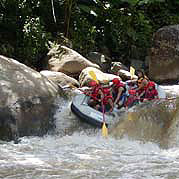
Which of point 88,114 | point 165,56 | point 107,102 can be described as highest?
point 165,56

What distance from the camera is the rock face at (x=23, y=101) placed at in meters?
5.56

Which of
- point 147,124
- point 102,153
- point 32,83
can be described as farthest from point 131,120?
point 32,83

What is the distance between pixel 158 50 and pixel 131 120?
5.15 metres

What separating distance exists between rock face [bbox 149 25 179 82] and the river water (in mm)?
4855

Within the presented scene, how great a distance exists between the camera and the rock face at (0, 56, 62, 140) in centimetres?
556

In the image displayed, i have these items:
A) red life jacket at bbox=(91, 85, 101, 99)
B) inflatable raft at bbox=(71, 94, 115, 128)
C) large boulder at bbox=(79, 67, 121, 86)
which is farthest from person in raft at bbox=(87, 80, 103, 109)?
large boulder at bbox=(79, 67, 121, 86)

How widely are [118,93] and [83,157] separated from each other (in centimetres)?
213

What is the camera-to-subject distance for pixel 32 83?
6.20 meters

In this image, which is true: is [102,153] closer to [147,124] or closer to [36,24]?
[147,124]

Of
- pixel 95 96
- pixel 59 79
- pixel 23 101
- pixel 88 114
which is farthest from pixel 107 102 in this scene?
pixel 59 79

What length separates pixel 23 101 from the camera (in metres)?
5.82

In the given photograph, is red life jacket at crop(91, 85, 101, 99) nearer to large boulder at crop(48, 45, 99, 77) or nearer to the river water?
the river water

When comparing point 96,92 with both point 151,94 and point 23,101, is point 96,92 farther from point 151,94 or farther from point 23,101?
point 23,101

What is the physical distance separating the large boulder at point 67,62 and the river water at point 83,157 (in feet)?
11.2
